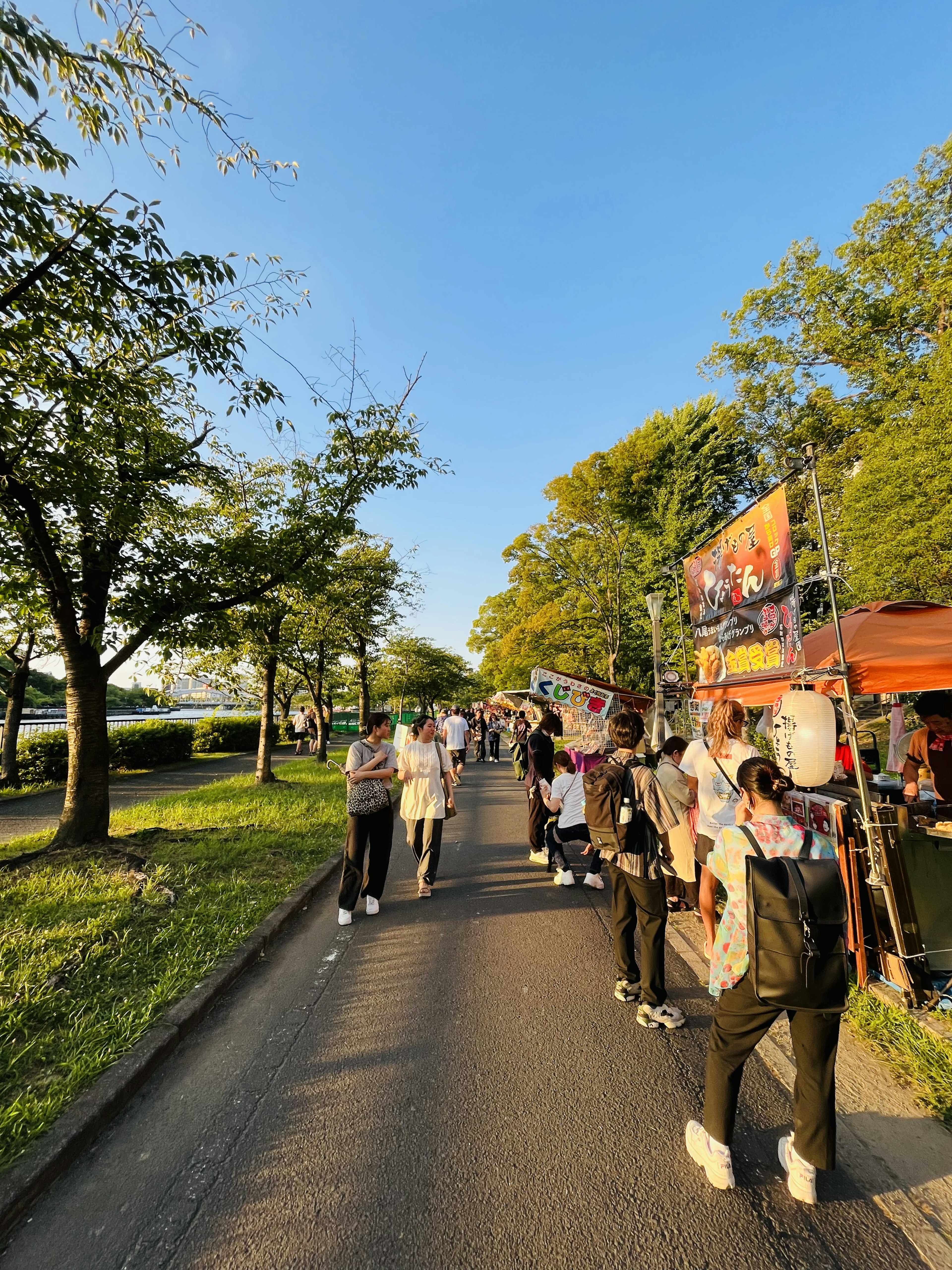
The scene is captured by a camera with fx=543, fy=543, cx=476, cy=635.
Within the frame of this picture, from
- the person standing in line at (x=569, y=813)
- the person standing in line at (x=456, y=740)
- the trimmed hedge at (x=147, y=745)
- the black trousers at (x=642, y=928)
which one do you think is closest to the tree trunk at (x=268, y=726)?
the trimmed hedge at (x=147, y=745)

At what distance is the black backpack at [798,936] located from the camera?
2006 millimetres

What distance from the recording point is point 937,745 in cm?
536

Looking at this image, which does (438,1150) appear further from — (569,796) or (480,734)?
(480,734)


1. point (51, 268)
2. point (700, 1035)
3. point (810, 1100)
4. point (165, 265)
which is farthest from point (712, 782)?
point (51, 268)

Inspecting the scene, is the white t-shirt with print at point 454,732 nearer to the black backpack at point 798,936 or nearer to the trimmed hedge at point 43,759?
the trimmed hedge at point 43,759

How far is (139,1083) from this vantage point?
2930 mm

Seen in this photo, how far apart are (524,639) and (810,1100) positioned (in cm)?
2378

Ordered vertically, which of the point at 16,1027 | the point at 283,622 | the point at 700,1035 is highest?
the point at 283,622

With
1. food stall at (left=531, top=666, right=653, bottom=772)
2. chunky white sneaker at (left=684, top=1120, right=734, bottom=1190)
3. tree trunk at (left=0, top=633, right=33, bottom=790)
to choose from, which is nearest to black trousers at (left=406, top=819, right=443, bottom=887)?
food stall at (left=531, top=666, right=653, bottom=772)

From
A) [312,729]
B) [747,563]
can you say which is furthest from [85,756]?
[312,729]

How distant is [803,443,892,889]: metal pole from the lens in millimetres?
3469

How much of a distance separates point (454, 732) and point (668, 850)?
9.04 metres

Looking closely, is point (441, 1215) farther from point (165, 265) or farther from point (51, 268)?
point (51, 268)

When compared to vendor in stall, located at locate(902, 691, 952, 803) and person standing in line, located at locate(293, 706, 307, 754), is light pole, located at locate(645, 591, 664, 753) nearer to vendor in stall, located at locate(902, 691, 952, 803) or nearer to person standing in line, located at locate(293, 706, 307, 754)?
vendor in stall, located at locate(902, 691, 952, 803)
